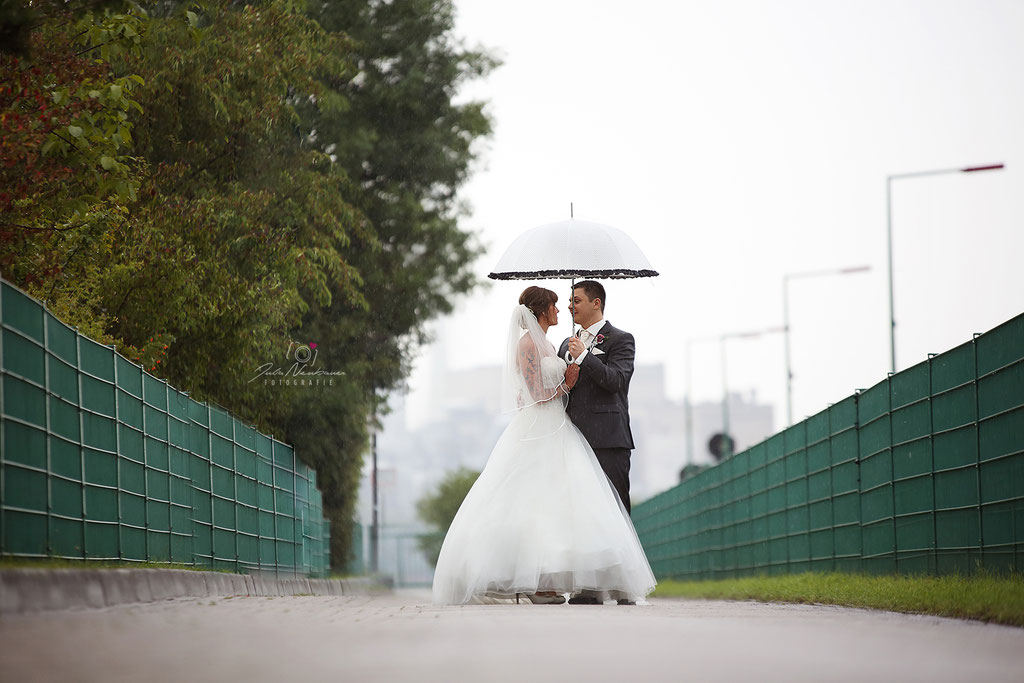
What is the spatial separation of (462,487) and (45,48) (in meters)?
89.1

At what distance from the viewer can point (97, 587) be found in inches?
361

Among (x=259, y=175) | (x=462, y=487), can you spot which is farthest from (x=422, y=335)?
(x=462, y=487)

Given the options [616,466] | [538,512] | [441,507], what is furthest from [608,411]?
[441,507]

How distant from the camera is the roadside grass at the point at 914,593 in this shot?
351 inches

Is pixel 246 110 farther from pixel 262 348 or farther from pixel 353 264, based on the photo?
pixel 353 264

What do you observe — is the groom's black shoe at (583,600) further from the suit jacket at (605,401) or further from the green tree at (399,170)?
the green tree at (399,170)

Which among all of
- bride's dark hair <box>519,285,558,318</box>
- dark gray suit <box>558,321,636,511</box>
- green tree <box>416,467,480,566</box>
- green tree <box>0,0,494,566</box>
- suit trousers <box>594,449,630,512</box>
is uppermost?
green tree <box>0,0,494,566</box>

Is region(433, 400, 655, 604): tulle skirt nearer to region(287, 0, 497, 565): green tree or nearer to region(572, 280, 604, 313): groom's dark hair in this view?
region(572, 280, 604, 313): groom's dark hair

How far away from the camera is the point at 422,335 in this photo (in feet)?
109

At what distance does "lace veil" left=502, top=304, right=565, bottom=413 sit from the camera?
12.3 meters

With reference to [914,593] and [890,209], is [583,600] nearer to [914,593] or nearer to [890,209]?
[914,593]

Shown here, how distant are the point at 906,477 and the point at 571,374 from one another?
11.7 feet

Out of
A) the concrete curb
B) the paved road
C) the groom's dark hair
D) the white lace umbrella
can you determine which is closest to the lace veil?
the groom's dark hair

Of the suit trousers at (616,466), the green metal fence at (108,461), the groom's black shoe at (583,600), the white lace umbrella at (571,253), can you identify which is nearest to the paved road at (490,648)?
the green metal fence at (108,461)
